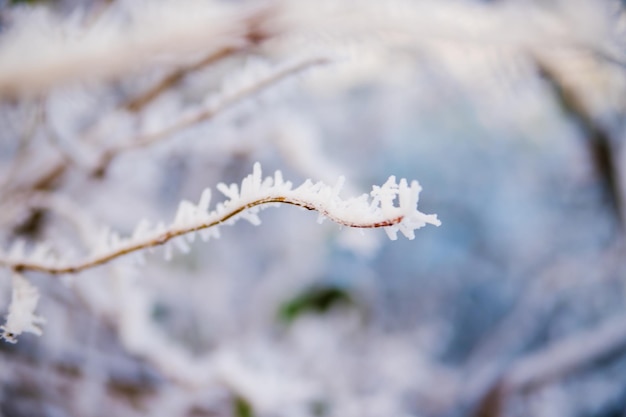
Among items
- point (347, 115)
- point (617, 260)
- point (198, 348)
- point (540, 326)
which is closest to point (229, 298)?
point (198, 348)

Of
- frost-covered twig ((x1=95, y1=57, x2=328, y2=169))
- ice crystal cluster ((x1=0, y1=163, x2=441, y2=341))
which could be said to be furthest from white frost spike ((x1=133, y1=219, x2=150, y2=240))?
frost-covered twig ((x1=95, y1=57, x2=328, y2=169))

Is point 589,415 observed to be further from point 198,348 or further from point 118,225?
point 118,225

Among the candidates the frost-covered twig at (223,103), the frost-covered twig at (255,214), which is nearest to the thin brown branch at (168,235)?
the frost-covered twig at (255,214)

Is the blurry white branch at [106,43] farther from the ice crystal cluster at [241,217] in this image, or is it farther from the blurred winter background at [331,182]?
the ice crystal cluster at [241,217]

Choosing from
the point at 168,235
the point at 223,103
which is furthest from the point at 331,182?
the point at 168,235

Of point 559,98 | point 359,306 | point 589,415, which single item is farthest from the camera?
point 359,306

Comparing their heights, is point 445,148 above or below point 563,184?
above

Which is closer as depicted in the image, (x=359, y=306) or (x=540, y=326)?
(x=540, y=326)
